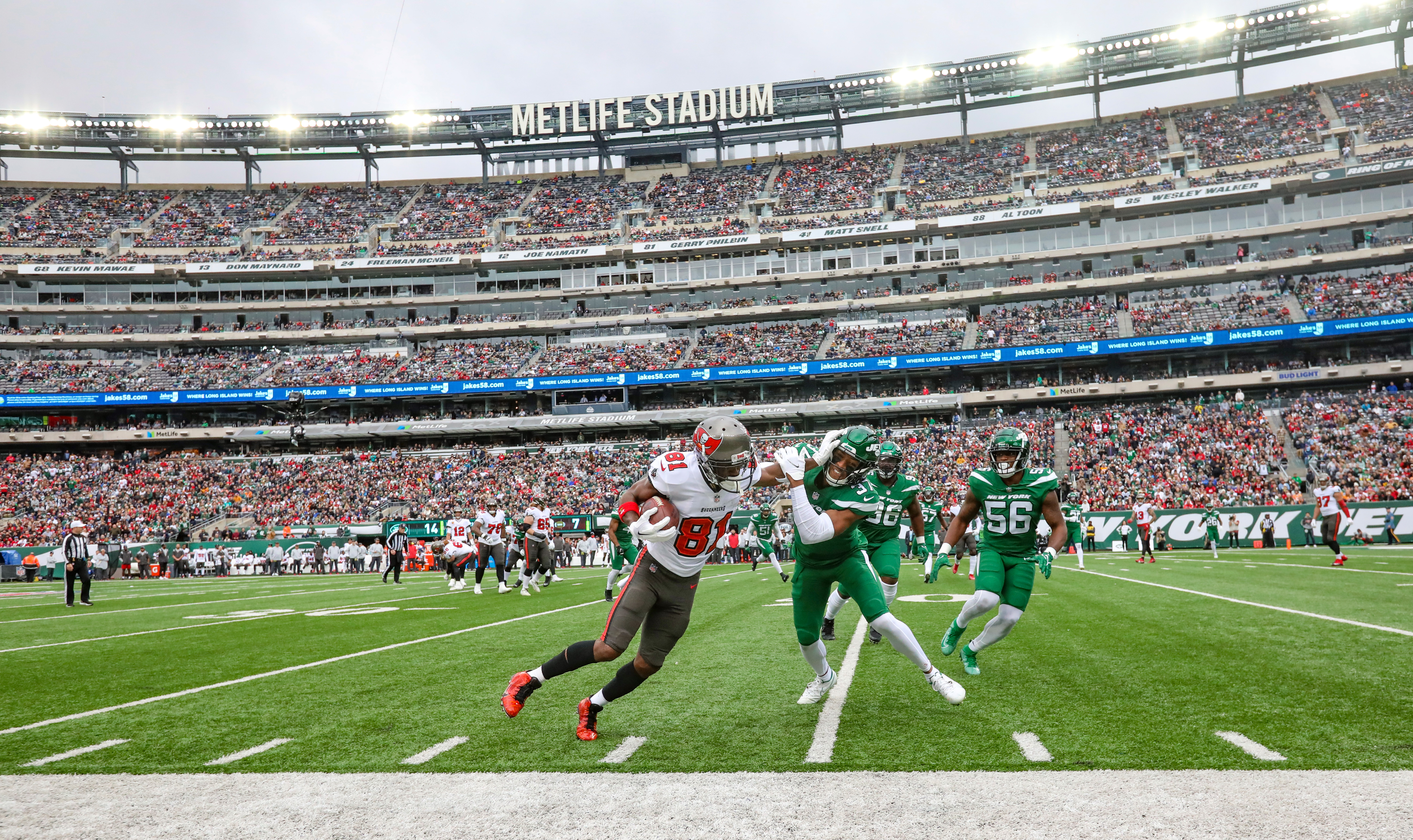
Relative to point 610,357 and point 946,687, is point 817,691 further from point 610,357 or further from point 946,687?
point 610,357

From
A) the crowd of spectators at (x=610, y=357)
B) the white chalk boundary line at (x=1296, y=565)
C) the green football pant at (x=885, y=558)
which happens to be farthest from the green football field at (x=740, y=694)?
the crowd of spectators at (x=610, y=357)

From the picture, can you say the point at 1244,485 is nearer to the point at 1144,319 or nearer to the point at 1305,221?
the point at 1144,319

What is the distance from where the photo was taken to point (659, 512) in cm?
545

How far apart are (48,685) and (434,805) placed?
20.3 ft

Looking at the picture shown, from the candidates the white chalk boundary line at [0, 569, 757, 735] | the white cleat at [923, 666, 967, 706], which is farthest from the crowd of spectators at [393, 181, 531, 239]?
the white cleat at [923, 666, 967, 706]

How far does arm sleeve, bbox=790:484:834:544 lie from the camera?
5.80 meters

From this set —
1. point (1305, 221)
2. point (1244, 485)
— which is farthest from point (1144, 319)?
point (1244, 485)

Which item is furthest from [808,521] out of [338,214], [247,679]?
[338,214]

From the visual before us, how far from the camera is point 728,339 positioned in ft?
179

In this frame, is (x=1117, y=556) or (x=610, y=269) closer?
(x=1117, y=556)

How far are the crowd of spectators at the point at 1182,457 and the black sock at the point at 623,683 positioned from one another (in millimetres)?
33141

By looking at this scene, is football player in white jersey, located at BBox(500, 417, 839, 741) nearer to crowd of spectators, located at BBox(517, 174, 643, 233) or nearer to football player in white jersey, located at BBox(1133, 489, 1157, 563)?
football player in white jersey, located at BBox(1133, 489, 1157, 563)

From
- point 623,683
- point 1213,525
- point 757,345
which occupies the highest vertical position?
point 757,345

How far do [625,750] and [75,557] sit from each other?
17.8 meters
